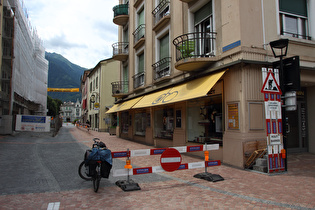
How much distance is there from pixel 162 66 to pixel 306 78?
283 inches

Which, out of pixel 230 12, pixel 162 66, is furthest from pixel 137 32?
pixel 230 12

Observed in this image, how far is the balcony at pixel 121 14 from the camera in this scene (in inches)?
775

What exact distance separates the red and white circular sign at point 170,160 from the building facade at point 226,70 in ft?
8.54

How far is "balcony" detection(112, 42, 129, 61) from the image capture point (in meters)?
19.4

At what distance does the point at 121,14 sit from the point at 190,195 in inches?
731

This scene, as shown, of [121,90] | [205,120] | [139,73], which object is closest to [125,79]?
[121,90]

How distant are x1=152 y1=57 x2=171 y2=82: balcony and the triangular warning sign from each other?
6.07 metres

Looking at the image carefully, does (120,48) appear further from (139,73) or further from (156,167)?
(156,167)

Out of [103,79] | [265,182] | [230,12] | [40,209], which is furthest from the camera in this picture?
[103,79]

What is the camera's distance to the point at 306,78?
837 cm

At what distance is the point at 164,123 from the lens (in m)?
12.8

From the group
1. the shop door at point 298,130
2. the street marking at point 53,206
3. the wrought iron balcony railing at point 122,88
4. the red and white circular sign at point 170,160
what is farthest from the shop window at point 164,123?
the street marking at point 53,206

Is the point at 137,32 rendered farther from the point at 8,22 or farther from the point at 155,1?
the point at 8,22

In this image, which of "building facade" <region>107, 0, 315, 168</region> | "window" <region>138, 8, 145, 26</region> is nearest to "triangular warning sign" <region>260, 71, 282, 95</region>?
"building facade" <region>107, 0, 315, 168</region>
